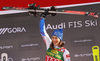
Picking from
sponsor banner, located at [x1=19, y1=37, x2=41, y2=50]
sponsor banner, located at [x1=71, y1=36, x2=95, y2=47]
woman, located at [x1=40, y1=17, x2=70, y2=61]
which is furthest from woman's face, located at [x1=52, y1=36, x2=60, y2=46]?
sponsor banner, located at [x1=19, y1=37, x2=41, y2=50]

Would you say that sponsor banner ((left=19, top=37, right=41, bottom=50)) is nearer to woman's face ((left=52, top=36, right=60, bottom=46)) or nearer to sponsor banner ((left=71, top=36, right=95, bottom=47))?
sponsor banner ((left=71, top=36, right=95, bottom=47))

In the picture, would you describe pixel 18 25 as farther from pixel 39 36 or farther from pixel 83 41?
pixel 83 41

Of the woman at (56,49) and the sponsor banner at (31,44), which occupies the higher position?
the woman at (56,49)

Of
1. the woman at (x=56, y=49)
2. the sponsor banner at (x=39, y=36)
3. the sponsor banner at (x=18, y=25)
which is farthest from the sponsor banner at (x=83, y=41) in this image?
the woman at (x=56, y=49)

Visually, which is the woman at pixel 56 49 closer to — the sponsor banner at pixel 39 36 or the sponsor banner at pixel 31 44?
the sponsor banner at pixel 39 36

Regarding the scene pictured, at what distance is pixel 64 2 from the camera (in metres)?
4.96

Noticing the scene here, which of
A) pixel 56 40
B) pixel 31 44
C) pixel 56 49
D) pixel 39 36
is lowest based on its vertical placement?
pixel 31 44

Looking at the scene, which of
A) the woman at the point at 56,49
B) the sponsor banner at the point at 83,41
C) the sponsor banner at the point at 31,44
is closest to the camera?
the woman at the point at 56,49

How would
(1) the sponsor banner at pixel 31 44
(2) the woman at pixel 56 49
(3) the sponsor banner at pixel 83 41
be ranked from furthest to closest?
(1) the sponsor banner at pixel 31 44, (3) the sponsor banner at pixel 83 41, (2) the woman at pixel 56 49

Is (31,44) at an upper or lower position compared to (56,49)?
lower

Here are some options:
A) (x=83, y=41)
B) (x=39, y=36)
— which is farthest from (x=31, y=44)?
(x=83, y=41)

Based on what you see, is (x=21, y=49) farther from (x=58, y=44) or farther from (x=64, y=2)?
(x=58, y=44)

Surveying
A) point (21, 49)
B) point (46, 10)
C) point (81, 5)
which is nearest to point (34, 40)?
point (21, 49)

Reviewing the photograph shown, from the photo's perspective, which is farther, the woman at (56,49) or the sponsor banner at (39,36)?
the sponsor banner at (39,36)
